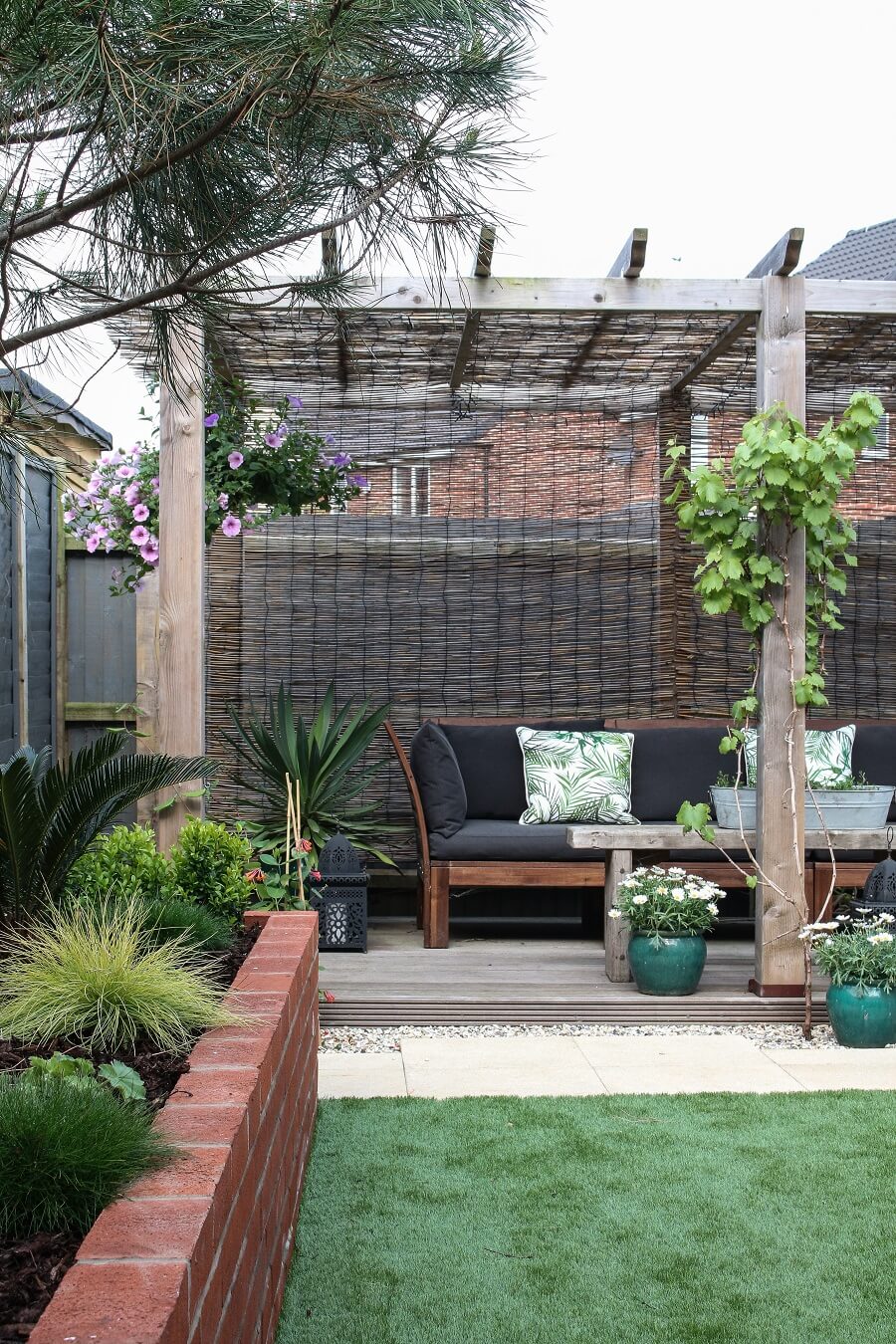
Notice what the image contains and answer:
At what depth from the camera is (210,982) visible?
8.63 feet

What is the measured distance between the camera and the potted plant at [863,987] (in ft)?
13.1

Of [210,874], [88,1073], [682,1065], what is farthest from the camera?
[682,1065]

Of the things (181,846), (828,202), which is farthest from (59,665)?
(828,202)

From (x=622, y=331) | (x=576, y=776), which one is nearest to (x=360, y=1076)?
(x=576, y=776)

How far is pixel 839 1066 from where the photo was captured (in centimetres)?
386

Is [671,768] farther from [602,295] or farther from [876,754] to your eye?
[602,295]

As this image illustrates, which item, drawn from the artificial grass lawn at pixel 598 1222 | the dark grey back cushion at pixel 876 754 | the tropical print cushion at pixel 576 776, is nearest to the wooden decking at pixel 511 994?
the tropical print cushion at pixel 576 776

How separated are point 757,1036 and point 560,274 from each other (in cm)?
271

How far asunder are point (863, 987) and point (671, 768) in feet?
6.48

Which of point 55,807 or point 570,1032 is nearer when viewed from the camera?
point 55,807

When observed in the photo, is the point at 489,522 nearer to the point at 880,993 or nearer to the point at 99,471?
the point at 99,471

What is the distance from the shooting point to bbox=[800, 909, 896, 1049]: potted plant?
3996 millimetres

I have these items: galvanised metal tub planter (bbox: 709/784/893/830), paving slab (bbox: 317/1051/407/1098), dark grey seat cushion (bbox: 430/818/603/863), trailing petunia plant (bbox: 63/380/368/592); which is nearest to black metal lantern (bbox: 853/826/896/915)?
galvanised metal tub planter (bbox: 709/784/893/830)

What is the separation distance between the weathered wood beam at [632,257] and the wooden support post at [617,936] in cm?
210
